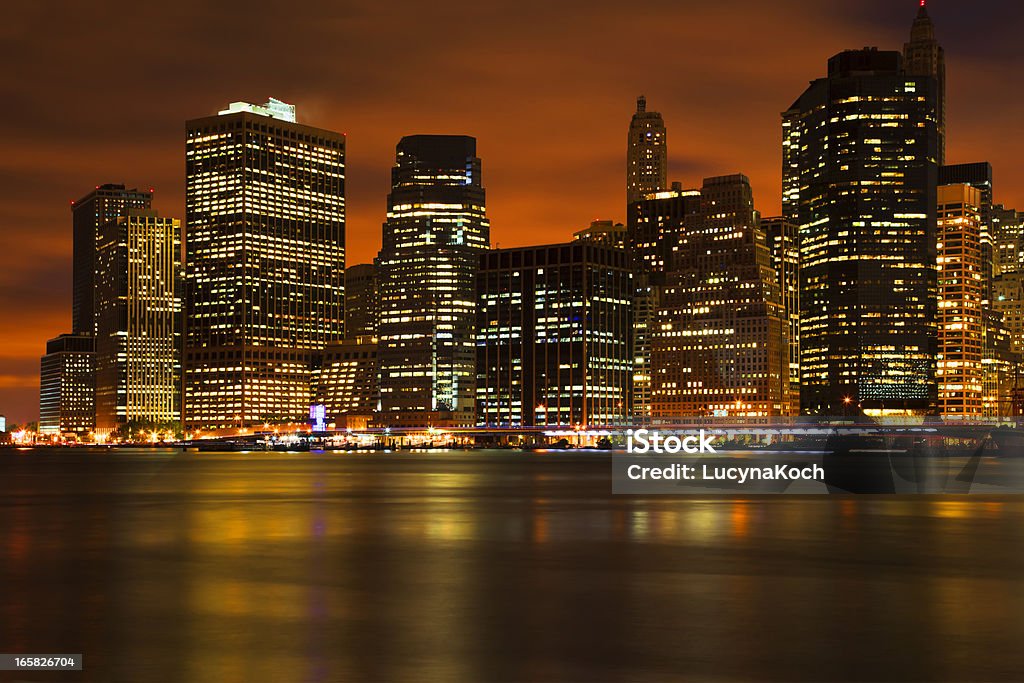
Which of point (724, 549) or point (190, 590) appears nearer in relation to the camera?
point (190, 590)

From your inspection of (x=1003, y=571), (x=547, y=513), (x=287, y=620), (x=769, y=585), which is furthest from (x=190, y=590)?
(x=547, y=513)

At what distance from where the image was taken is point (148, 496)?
97.6m

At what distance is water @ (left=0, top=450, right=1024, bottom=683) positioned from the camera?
1021 inches

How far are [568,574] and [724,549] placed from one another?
11601 millimetres

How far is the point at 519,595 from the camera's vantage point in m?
36.5

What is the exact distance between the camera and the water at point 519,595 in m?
25.9

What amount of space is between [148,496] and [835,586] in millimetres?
70050

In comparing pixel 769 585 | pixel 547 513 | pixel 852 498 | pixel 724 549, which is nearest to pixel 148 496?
pixel 547 513

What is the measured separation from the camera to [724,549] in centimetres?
5097

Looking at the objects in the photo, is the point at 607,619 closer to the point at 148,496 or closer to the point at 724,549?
the point at 724,549

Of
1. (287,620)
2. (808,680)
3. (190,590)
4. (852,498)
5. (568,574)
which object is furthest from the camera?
(852,498)

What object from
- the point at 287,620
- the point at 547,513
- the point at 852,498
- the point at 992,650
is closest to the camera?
the point at 992,650

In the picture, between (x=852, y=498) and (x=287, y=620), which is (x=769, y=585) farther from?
(x=852, y=498)

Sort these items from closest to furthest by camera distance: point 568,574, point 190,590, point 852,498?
point 190,590
point 568,574
point 852,498
